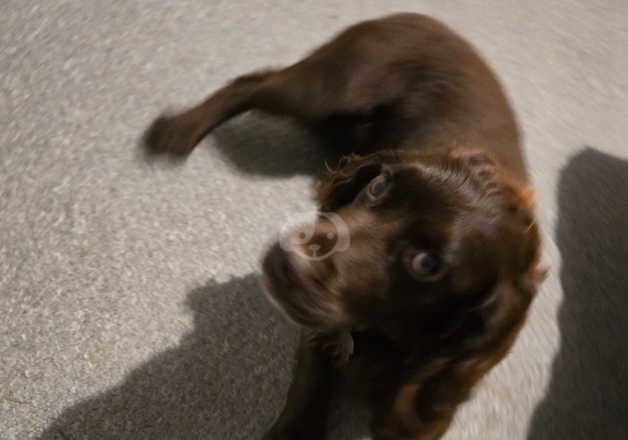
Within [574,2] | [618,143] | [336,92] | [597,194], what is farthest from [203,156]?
[574,2]

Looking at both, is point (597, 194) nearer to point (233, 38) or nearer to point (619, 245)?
point (619, 245)

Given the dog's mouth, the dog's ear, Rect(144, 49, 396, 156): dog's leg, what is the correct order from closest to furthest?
the dog's mouth, the dog's ear, Rect(144, 49, 396, 156): dog's leg

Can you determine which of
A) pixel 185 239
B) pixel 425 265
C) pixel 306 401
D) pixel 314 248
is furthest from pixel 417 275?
pixel 185 239

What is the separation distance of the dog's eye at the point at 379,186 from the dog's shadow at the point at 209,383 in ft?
1.12

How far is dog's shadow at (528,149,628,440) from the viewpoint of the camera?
1211mm

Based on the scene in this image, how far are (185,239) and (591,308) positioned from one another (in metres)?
0.72

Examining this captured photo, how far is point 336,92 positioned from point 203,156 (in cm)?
26

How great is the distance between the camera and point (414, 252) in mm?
808

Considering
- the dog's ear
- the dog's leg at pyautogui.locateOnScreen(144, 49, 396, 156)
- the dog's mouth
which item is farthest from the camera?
the dog's leg at pyautogui.locateOnScreen(144, 49, 396, 156)

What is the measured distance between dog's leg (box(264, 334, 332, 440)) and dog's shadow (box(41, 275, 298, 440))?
44mm

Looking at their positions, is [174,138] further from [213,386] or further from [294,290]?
[294,290]

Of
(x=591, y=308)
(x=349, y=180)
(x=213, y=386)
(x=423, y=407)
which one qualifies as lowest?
(x=591, y=308)
